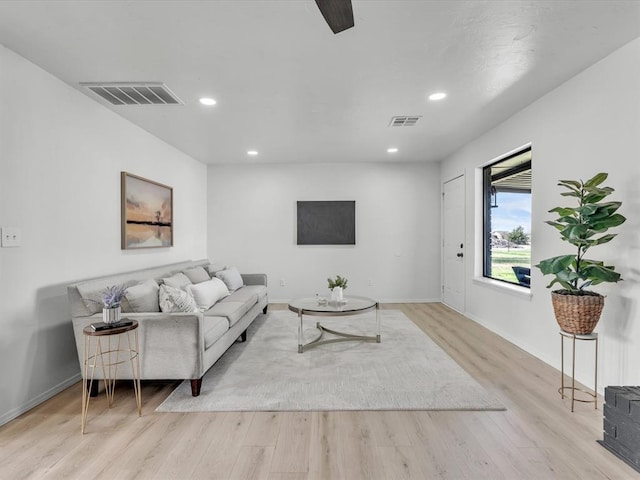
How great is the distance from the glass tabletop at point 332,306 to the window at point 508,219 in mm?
1738

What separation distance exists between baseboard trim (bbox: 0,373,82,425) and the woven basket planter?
384 cm

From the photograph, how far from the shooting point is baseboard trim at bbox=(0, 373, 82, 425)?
2.26 m

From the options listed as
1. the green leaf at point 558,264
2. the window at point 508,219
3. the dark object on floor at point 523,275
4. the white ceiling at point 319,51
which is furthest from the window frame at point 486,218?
the green leaf at point 558,264

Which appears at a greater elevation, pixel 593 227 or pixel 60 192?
pixel 60 192

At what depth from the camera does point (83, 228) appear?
9.99 ft

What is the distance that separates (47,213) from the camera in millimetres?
2654

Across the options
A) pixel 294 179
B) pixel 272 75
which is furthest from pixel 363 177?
pixel 272 75

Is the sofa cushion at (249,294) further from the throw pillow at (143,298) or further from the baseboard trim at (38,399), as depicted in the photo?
the baseboard trim at (38,399)

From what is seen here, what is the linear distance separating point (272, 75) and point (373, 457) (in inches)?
108

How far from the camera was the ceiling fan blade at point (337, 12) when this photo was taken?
1322 millimetres

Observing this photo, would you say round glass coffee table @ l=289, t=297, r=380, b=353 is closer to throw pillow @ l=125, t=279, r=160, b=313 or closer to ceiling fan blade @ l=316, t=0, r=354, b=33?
throw pillow @ l=125, t=279, r=160, b=313

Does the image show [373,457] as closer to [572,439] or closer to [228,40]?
[572,439]

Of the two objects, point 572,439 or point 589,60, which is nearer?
point 572,439

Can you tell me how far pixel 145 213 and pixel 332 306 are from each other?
2.47m
